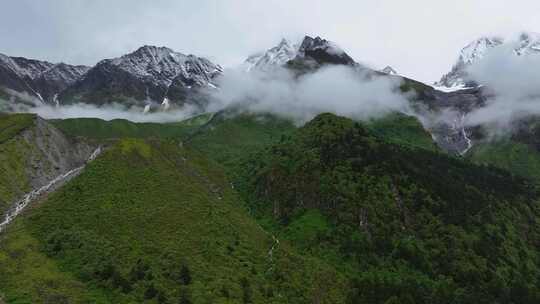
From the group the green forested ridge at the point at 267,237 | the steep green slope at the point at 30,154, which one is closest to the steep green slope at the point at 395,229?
the green forested ridge at the point at 267,237

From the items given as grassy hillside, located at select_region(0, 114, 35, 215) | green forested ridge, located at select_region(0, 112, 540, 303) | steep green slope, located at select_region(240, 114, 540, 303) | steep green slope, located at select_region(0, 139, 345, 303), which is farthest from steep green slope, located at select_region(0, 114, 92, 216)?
steep green slope, located at select_region(240, 114, 540, 303)

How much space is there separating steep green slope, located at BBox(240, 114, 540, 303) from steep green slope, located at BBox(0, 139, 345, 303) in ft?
42.5

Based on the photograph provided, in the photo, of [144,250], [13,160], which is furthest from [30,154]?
[144,250]

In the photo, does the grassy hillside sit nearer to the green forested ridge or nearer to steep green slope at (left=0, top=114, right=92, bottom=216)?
steep green slope at (left=0, top=114, right=92, bottom=216)

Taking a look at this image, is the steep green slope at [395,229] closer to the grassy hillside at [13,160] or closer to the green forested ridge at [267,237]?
the green forested ridge at [267,237]

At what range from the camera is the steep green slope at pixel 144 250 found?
101775 millimetres

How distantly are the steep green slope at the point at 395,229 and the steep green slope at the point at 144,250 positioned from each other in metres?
13.0

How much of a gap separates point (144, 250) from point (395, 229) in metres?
80.7

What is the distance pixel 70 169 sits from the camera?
170 metres

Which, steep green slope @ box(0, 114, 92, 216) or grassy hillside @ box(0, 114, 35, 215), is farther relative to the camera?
steep green slope @ box(0, 114, 92, 216)

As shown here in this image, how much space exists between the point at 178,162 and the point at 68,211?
59.2m

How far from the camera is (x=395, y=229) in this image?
162875mm

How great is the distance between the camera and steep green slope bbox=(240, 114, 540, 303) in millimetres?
145125

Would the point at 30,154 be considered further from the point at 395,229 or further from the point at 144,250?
the point at 395,229
